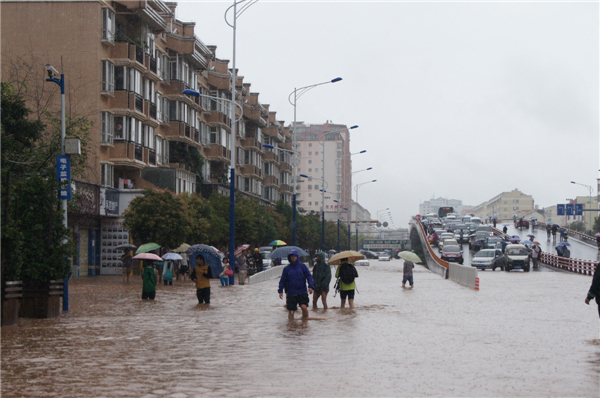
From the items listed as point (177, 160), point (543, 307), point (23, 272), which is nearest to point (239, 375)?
point (23, 272)

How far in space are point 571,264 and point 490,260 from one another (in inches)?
215

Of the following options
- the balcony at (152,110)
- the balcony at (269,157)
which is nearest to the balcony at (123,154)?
the balcony at (152,110)

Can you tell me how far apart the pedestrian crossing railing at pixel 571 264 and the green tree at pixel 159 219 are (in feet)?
73.0

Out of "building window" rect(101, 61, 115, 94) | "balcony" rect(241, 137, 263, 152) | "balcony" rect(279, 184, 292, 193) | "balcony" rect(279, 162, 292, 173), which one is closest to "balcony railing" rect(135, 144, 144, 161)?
"building window" rect(101, 61, 115, 94)

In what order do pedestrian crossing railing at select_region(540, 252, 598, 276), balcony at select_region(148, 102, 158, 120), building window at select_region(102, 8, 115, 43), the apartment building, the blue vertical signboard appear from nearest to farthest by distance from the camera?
the blue vertical signboard < the apartment building < building window at select_region(102, 8, 115, 43) < pedestrian crossing railing at select_region(540, 252, 598, 276) < balcony at select_region(148, 102, 158, 120)

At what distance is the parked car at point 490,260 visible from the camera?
170ft

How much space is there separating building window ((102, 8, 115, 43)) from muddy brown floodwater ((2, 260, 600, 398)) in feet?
86.3

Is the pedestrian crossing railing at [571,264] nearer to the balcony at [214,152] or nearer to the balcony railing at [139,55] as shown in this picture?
the balcony at [214,152]

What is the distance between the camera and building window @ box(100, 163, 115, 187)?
44031 millimetres

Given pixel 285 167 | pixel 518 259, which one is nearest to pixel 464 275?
pixel 518 259

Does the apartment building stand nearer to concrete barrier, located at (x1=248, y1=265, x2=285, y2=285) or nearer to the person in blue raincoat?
concrete barrier, located at (x1=248, y1=265, x2=285, y2=285)

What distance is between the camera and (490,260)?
53.3 m

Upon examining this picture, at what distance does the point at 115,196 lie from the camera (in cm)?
4528

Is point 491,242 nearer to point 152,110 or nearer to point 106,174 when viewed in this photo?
point 152,110
